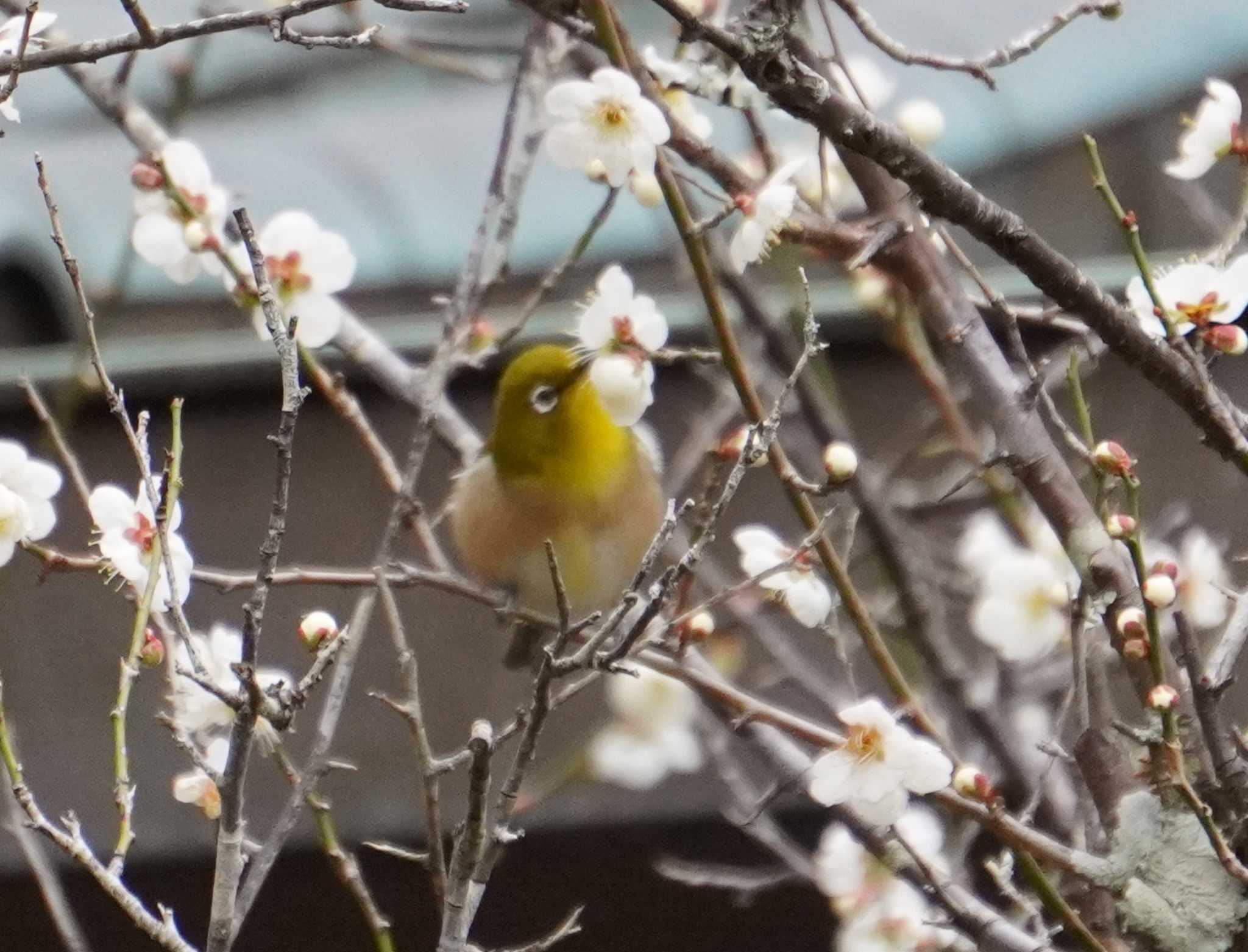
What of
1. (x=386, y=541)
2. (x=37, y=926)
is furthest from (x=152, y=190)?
(x=37, y=926)

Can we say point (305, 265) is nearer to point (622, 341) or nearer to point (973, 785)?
point (622, 341)

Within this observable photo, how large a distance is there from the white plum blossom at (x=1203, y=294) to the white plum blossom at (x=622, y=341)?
0.39 m

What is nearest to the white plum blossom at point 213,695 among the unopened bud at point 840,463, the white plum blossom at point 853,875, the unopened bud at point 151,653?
the unopened bud at point 151,653

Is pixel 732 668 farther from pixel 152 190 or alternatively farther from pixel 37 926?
pixel 37 926

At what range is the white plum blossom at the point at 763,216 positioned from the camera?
3.89 ft

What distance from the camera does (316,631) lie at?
3.51 feet

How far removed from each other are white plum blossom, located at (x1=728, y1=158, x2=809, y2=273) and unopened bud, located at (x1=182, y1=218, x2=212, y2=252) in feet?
1.74

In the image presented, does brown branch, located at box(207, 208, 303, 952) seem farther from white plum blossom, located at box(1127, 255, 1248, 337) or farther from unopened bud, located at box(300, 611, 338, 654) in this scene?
white plum blossom, located at box(1127, 255, 1248, 337)

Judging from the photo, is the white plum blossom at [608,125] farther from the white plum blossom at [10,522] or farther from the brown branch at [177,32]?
the white plum blossom at [10,522]

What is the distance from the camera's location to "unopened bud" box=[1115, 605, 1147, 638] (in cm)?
109

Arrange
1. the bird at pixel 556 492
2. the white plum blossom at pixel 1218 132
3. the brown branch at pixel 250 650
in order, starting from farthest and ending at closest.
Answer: the bird at pixel 556 492
the white plum blossom at pixel 1218 132
the brown branch at pixel 250 650

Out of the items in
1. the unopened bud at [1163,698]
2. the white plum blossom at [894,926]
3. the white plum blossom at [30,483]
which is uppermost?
the white plum blossom at [30,483]

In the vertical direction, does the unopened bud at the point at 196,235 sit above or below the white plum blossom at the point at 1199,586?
above

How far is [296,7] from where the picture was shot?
0.95 metres
